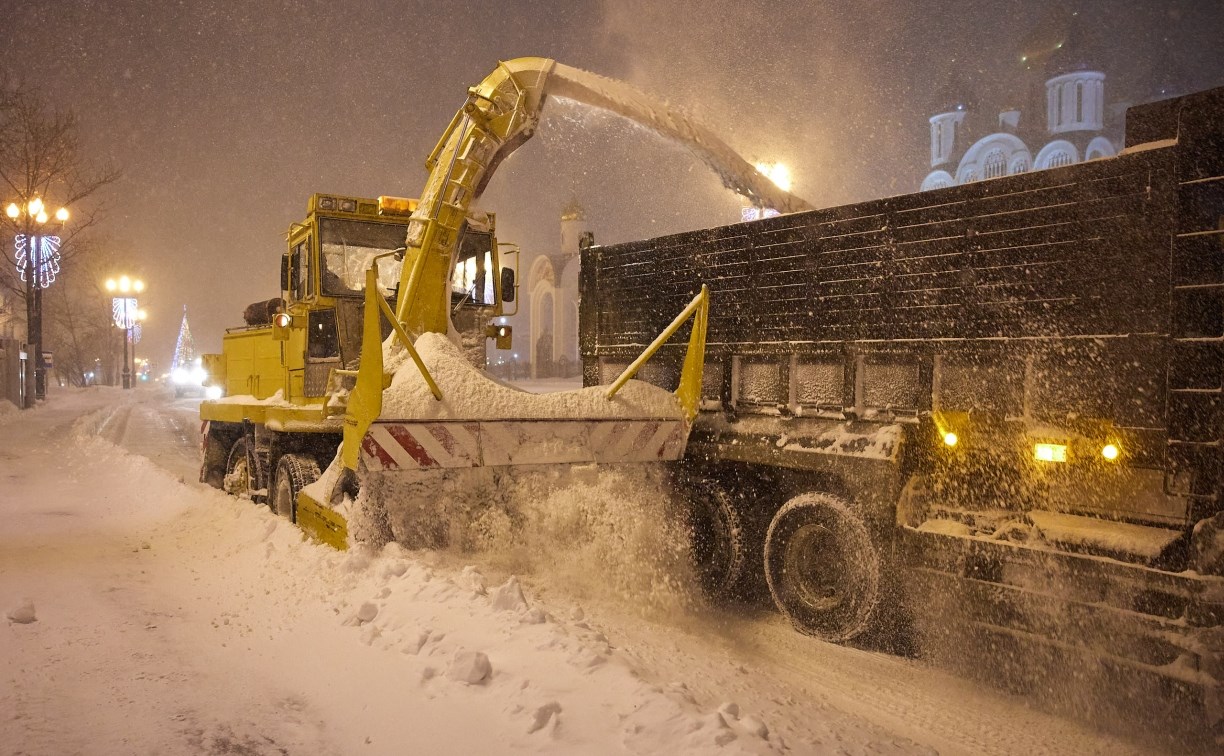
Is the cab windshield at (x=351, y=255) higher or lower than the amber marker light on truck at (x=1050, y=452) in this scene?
higher

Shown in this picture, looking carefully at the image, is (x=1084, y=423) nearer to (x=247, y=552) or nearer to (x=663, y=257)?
(x=663, y=257)

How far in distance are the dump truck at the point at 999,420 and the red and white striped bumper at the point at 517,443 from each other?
1.56 feet

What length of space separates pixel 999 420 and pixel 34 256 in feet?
114

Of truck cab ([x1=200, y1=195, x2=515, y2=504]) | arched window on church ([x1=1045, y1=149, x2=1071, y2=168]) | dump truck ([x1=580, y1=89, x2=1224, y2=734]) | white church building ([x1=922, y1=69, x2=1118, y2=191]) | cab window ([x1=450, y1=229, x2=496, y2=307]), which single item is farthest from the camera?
white church building ([x1=922, y1=69, x2=1118, y2=191])

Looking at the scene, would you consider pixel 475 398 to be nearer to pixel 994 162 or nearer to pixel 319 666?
pixel 319 666

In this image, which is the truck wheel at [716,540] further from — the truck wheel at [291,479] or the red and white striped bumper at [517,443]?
the truck wheel at [291,479]

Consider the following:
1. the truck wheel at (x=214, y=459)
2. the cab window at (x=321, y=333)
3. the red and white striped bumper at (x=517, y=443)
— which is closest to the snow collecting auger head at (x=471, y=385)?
the red and white striped bumper at (x=517, y=443)

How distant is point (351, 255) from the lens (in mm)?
7875

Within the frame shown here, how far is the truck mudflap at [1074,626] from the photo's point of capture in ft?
11.7

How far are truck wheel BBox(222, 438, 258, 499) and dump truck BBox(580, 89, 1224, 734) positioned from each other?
19.0 ft

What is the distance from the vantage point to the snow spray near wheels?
231 inches

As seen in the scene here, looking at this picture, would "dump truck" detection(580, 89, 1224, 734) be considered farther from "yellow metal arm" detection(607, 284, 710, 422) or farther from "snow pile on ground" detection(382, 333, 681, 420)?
"snow pile on ground" detection(382, 333, 681, 420)

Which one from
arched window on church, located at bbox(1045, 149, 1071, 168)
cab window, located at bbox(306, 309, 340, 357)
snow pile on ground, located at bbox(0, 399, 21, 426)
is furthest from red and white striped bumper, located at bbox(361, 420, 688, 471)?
arched window on church, located at bbox(1045, 149, 1071, 168)

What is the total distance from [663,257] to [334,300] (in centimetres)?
319
